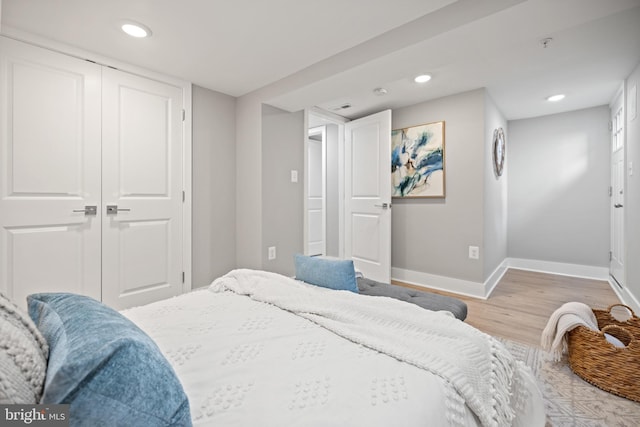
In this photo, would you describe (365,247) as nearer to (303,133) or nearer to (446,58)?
(303,133)

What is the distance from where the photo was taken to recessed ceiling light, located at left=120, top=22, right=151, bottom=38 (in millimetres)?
2000

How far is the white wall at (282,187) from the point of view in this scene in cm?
313

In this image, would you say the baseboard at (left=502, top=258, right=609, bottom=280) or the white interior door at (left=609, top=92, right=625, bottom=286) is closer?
the white interior door at (left=609, top=92, right=625, bottom=286)

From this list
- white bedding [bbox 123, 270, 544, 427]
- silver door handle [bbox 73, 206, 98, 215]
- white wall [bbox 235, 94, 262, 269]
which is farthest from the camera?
white wall [bbox 235, 94, 262, 269]

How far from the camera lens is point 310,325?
121 cm

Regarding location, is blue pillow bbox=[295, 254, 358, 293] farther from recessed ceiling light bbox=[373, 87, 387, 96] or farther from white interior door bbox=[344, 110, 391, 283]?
recessed ceiling light bbox=[373, 87, 387, 96]

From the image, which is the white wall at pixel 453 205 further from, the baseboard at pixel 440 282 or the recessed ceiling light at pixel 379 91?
the recessed ceiling light at pixel 379 91

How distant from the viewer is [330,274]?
1765 millimetres

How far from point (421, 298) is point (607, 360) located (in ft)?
3.36

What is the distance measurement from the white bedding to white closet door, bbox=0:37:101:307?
144 centimetres

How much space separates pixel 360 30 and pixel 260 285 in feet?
5.90

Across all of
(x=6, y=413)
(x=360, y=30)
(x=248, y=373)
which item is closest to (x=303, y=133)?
(x=360, y=30)

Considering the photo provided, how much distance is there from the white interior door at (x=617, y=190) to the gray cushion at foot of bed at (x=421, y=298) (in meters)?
2.58

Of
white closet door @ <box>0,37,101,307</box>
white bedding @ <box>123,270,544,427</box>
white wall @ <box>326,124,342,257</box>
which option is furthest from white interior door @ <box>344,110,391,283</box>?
white closet door @ <box>0,37,101,307</box>
